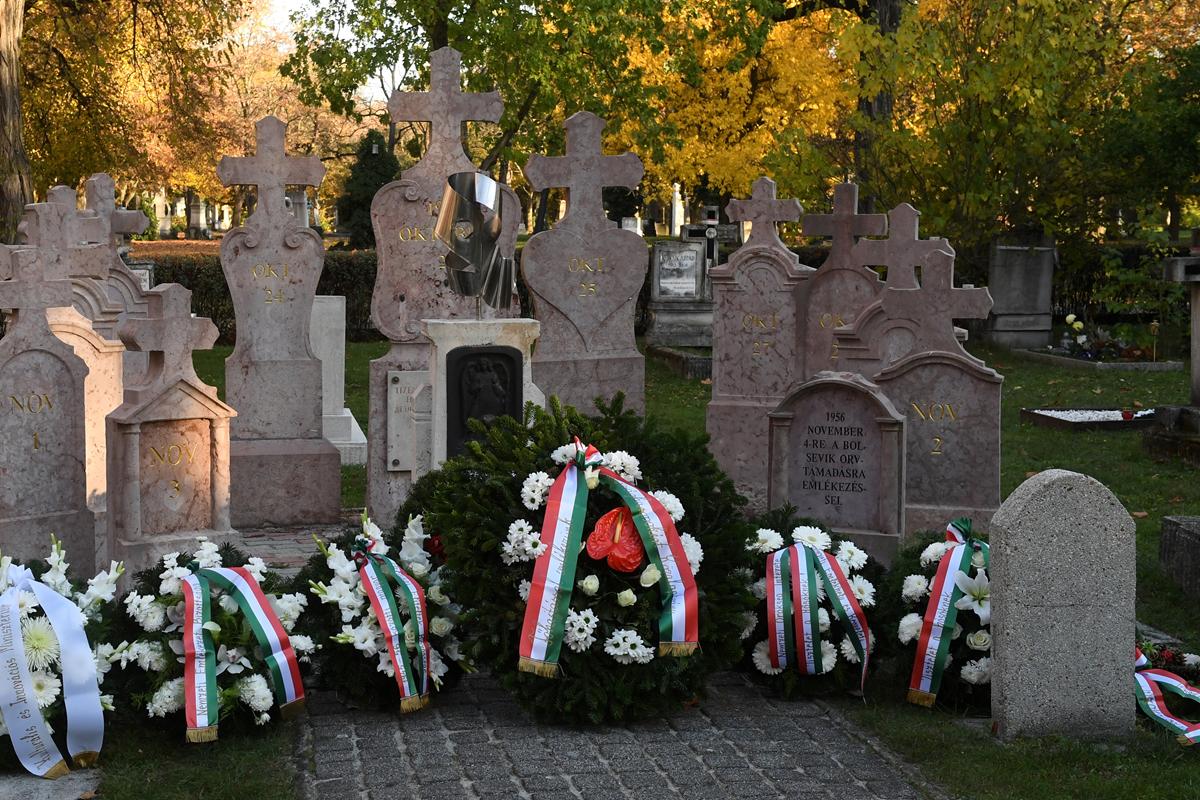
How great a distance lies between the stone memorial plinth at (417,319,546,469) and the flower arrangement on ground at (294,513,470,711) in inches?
93.3

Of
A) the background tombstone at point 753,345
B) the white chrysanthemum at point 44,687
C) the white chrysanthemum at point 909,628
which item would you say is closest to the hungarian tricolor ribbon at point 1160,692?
the white chrysanthemum at point 909,628

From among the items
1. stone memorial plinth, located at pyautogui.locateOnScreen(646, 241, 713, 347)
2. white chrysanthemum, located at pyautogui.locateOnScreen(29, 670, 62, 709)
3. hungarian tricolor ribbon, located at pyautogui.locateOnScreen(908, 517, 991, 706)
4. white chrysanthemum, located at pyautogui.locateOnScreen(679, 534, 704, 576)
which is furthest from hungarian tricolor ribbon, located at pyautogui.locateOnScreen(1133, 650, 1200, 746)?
stone memorial plinth, located at pyautogui.locateOnScreen(646, 241, 713, 347)

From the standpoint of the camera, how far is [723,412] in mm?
12914

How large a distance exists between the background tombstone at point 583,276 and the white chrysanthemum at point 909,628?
5019mm

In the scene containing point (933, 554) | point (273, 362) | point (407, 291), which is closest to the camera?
point (933, 554)

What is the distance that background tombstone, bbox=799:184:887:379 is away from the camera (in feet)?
42.0

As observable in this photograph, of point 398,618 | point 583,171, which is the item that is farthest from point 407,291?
point 398,618

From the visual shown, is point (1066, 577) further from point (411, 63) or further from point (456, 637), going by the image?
point (411, 63)

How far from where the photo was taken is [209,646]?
20.6ft

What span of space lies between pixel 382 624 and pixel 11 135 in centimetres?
1318

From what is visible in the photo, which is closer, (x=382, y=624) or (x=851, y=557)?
(x=382, y=624)

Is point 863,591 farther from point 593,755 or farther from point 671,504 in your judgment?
point 593,755

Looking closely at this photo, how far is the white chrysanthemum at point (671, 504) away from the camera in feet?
21.8

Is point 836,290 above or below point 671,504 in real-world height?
above
